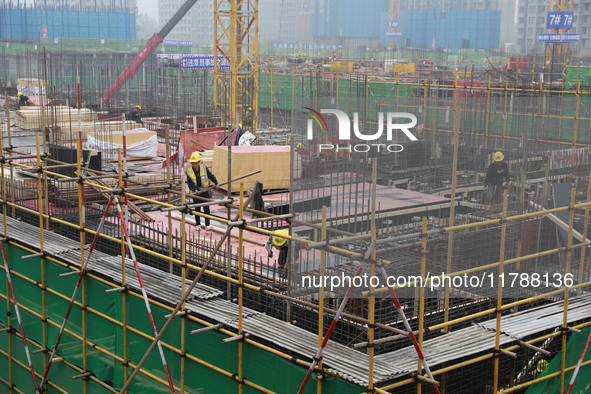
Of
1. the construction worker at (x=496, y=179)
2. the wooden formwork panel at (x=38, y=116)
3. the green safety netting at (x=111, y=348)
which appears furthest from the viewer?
the wooden formwork panel at (x=38, y=116)

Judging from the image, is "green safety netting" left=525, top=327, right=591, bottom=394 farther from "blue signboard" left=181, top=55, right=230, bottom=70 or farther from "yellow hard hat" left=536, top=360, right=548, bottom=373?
"blue signboard" left=181, top=55, right=230, bottom=70

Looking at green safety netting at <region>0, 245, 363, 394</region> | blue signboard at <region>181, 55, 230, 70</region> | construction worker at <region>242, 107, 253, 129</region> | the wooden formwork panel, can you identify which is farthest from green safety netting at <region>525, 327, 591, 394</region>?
blue signboard at <region>181, 55, 230, 70</region>

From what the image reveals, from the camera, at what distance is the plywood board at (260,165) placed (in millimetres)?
17891

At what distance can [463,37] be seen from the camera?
60.2m

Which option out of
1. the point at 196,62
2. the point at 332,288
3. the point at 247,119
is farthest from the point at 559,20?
the point at 332,288

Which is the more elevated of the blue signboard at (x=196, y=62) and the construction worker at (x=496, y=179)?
the blue signboard at (x=196, y=62)

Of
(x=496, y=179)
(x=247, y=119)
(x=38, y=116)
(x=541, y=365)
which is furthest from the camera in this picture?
(x=247, y=119)

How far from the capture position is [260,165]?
18.0 m

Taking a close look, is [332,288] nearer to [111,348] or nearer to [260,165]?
[111,348]

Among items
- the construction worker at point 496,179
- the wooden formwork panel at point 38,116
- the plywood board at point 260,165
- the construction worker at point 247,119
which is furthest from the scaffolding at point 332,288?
the construction worker at point 247,119

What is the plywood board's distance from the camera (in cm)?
1789

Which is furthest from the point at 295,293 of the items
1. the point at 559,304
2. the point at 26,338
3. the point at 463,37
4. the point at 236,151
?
the point at 463,37

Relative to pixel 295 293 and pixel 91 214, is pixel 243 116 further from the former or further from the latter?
pixel 295 293

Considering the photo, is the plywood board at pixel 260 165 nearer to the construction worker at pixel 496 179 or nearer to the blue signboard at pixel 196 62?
the construction worker at pixel 496 179
